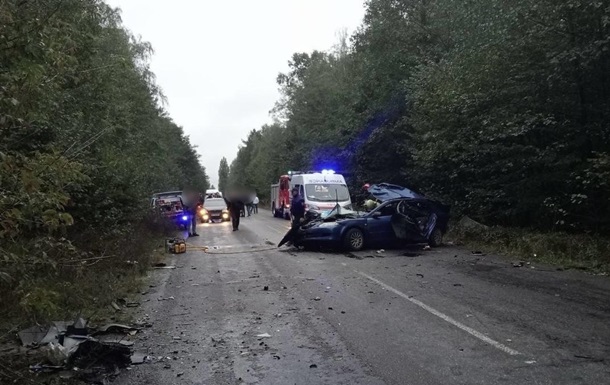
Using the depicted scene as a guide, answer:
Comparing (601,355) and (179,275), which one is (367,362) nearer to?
(601,355)

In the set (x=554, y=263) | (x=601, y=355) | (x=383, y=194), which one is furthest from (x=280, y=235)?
(x=601, y=355)

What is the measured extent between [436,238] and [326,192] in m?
8.70

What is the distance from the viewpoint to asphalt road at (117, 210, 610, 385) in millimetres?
5121

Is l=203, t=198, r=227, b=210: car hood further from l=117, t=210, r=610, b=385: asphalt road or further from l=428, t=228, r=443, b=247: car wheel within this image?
l=117, t=210, r=610, b=385: asphalt road

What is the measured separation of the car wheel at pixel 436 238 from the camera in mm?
16511

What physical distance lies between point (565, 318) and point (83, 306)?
23.0 ft

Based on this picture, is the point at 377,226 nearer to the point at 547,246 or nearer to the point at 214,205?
the point at 547,246

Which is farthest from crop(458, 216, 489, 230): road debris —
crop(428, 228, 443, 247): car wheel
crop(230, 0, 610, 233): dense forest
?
crop(428, 228, 443, 247): car wheel

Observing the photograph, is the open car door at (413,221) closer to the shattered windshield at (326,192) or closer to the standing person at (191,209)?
the shattered windshield at (326,192)

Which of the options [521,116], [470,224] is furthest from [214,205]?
[521,116]

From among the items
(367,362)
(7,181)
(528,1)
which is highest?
(528,1)

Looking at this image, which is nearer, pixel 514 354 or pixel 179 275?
pixel 514 354

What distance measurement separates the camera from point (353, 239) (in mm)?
15438

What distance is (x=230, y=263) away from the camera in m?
13.7
